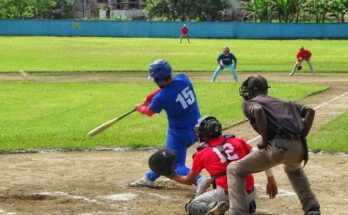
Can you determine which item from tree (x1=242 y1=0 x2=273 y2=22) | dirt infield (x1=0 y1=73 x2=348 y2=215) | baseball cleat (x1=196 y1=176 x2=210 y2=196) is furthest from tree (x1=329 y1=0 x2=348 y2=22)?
baseball cleat (x1=196 y1=176 x2=210 y2=196)

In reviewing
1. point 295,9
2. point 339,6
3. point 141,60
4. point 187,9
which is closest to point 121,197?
point 141,60

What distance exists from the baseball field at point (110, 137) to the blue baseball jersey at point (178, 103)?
1051mm

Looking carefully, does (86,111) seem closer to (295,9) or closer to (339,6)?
(339,6)

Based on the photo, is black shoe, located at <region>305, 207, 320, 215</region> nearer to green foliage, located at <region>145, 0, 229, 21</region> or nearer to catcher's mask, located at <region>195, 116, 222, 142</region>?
catcher's mask, located at <region>195, 116, 222, 142</region>

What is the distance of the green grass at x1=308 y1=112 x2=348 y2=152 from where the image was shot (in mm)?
15123

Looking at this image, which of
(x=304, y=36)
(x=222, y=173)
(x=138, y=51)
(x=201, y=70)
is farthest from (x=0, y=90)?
(x=304, y=36)

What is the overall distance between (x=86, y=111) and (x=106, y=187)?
10158mm

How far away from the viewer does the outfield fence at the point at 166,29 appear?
82562 mm

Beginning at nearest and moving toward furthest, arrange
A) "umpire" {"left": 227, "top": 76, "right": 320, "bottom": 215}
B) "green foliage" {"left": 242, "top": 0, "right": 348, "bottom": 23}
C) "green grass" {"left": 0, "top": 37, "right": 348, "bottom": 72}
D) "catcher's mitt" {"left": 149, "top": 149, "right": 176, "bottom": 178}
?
"umpire" {"left": 227, "top": 76, "right": 320, "bottom": 215}
"catcher's mitt" {"left": 149, "top": 149, "right": 176, "bottom": 178}
"green grass" {"left": 0, "top": 37, "right": 348, "bottom": 72}
"green foliage" {"left": 242, "top": 0, "right": 348, "bottom": 23}

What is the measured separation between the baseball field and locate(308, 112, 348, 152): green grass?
0.07 feet

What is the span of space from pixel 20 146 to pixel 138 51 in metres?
40.2

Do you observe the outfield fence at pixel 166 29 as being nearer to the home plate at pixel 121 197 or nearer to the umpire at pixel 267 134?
the home plate at pixel 121 197

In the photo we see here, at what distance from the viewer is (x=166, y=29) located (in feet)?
289

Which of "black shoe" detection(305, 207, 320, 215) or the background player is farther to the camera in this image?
the background player
